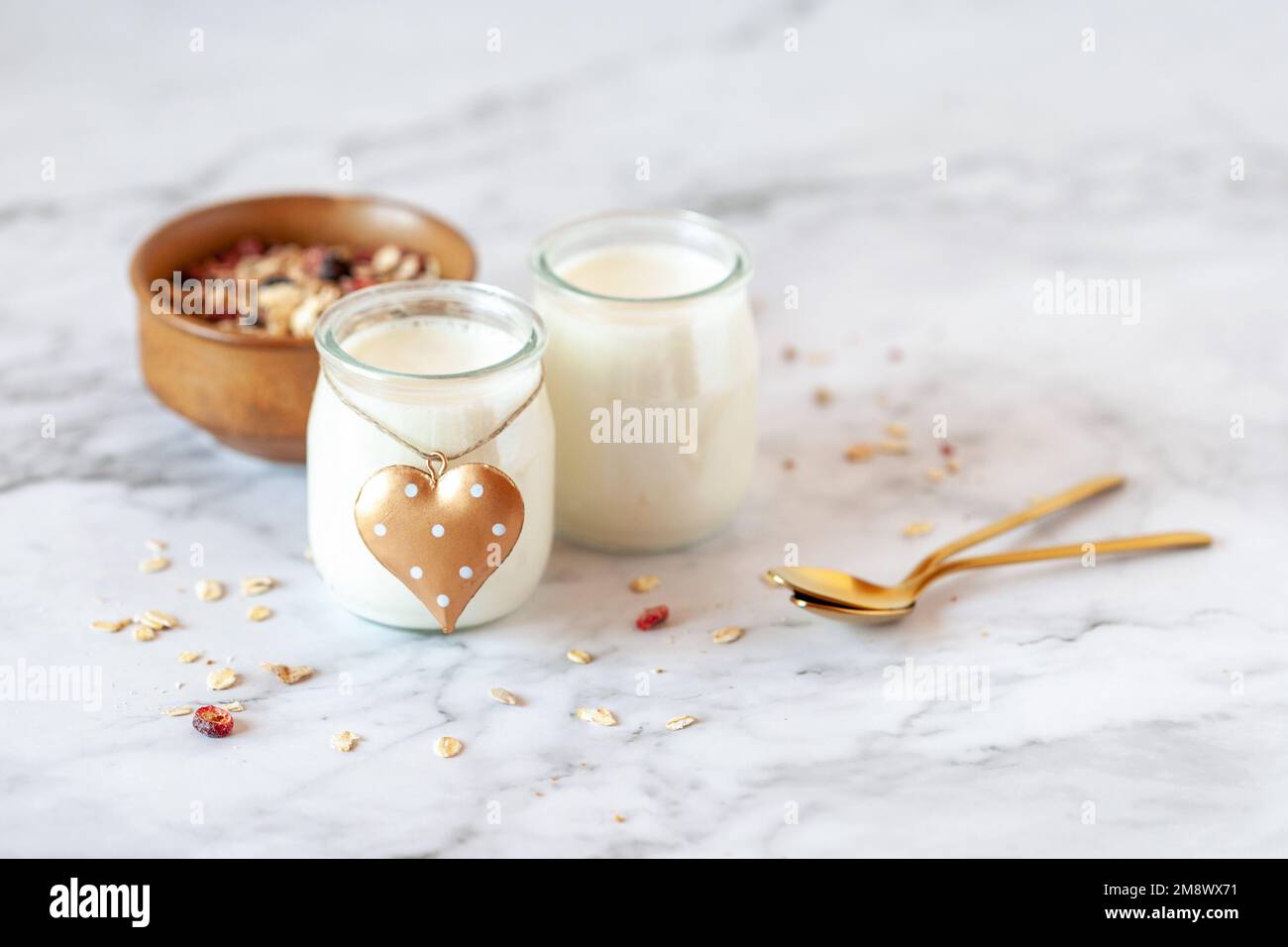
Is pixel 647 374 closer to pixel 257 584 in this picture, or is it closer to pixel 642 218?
pixel 642 218

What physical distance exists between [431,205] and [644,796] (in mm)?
1099

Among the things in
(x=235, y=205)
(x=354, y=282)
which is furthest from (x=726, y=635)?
(x=235, y=205)

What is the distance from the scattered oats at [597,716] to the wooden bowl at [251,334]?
404 mm

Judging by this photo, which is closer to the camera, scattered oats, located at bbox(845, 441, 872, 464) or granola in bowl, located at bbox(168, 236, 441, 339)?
granola in bowl, located at bbox(168, 236, 441, 339)

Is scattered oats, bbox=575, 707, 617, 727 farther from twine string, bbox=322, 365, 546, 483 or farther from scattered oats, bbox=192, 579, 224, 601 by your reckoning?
scattered oats, bbox=192, 579, 224, 601

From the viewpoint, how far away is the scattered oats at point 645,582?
4.66ft

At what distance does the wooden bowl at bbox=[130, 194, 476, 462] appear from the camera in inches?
57.0

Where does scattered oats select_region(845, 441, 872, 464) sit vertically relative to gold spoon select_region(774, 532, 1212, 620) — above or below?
above

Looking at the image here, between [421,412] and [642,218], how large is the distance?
0.33 m

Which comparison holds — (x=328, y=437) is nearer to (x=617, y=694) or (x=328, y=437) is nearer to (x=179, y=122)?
(x=617, y=694)

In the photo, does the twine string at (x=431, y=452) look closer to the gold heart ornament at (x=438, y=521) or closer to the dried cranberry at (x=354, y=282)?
the gold heart ornament at (x=438, y=521)

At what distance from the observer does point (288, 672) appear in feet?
4.22

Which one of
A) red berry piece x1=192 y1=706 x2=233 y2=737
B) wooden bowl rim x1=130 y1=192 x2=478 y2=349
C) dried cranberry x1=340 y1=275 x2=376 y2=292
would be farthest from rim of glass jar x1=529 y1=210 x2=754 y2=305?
red berry piece x1=192 y1=706 x2=233 y2=737

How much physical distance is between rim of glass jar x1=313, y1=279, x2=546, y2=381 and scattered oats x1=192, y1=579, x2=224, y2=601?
23cm
